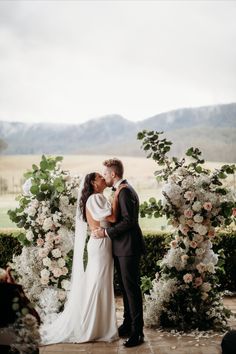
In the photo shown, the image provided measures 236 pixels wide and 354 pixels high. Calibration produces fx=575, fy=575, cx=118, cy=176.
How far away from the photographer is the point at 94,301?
16.2 ft

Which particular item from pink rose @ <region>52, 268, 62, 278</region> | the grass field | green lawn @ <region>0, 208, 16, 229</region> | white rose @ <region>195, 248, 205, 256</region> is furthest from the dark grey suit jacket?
the grass field

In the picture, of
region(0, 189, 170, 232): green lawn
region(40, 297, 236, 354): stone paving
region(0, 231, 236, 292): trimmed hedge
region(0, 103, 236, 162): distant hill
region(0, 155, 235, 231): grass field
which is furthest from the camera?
region(0, 155, 235, 231): grass field

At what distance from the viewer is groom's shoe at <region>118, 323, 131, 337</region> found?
5.14m

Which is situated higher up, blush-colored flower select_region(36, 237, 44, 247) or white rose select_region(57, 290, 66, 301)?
blush-colored flower select_region(36, 237, 44, 247)

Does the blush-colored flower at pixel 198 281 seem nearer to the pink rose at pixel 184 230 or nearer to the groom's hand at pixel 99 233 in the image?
the pink rose at pixel 184 230

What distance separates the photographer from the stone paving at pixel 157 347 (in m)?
4.67

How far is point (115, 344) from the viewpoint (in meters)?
4.86

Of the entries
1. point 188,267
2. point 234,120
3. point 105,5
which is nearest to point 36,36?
point 105,5

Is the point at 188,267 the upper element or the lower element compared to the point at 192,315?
upper

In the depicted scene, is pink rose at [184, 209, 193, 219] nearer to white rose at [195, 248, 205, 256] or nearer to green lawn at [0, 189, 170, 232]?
white rose at [195, 248, 205, 256]

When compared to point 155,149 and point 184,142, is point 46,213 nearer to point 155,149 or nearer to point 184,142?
point 155,149

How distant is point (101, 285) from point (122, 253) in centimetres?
34

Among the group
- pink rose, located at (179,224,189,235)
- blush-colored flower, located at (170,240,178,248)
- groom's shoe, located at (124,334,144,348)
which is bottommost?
groom's shoe, located at (124,334,144,348)

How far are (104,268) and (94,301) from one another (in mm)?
293
